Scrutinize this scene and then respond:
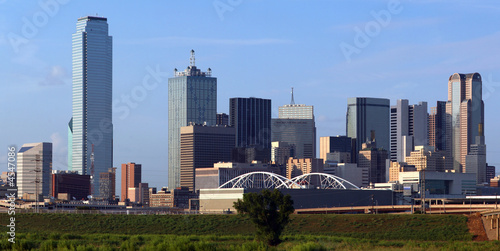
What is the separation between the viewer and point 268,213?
406 ft

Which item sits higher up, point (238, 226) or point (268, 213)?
point (268, 213)

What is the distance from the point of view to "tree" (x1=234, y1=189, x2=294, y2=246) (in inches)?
4852

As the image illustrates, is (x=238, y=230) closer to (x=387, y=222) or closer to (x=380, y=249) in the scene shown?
(x=387, y=222)

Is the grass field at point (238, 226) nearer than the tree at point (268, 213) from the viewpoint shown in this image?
No

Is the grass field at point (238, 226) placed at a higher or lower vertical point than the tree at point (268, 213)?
lower

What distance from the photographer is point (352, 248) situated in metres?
106

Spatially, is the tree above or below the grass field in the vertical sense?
above

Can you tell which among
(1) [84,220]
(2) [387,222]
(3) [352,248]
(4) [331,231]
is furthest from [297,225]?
(3) [352,248]

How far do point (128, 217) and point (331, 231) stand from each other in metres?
44.9

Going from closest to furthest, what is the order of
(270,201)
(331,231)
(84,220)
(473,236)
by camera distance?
(270,201)
(473,236)
(331,231)
(84,220)

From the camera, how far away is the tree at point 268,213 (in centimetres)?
12325

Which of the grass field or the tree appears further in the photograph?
the grass field

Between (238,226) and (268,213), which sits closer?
(268,213)

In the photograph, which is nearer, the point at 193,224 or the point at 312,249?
A: the point at 312,249
